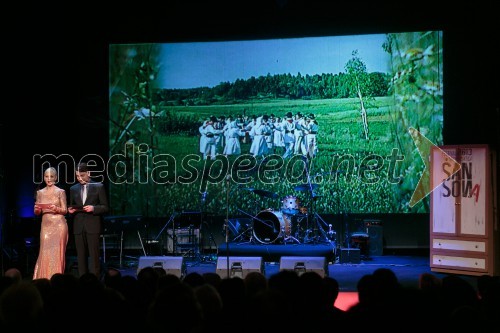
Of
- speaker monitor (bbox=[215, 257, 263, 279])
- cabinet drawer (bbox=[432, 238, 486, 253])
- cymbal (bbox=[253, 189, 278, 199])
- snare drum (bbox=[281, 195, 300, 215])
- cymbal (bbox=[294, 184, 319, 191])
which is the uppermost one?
cymbal (bbox=[294, 184, 319, 191])

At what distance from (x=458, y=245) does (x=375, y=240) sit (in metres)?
2.80

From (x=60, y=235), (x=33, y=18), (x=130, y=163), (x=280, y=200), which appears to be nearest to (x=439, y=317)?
(x=60, y=235)

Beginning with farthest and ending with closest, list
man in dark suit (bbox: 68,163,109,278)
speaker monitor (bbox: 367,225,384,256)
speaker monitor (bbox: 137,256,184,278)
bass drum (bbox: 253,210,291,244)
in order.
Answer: speaker monitor (bbox: 367,225,384,256)
bass drum (bbox: 253,210,291,244)
speaker monitor (bbox: 137,256,184,278)
man in dark suit (bbox: 68,163,109,278)

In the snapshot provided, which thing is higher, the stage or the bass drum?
the bass drum

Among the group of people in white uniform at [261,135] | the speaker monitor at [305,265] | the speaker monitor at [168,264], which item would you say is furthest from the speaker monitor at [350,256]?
the speaker monitor at [168,264]

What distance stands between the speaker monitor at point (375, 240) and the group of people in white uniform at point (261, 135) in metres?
1.85

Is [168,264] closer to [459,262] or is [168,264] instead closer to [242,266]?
[242,266]

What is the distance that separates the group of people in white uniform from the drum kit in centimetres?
89

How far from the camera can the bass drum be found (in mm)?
12445

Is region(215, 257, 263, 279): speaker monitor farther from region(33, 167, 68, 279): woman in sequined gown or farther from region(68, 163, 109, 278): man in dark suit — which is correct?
region(33, 167, 68, 279): woman in sequined gown

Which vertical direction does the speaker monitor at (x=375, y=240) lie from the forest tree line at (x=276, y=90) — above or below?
below

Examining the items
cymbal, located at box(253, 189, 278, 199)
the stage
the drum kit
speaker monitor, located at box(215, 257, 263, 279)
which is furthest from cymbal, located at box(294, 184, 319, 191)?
speaker monitor, located at box(215, 257, 263, 279)

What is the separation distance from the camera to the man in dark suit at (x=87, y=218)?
8742mm

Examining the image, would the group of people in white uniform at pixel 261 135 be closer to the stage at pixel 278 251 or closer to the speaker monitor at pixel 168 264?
the stage at pixel 278 251
